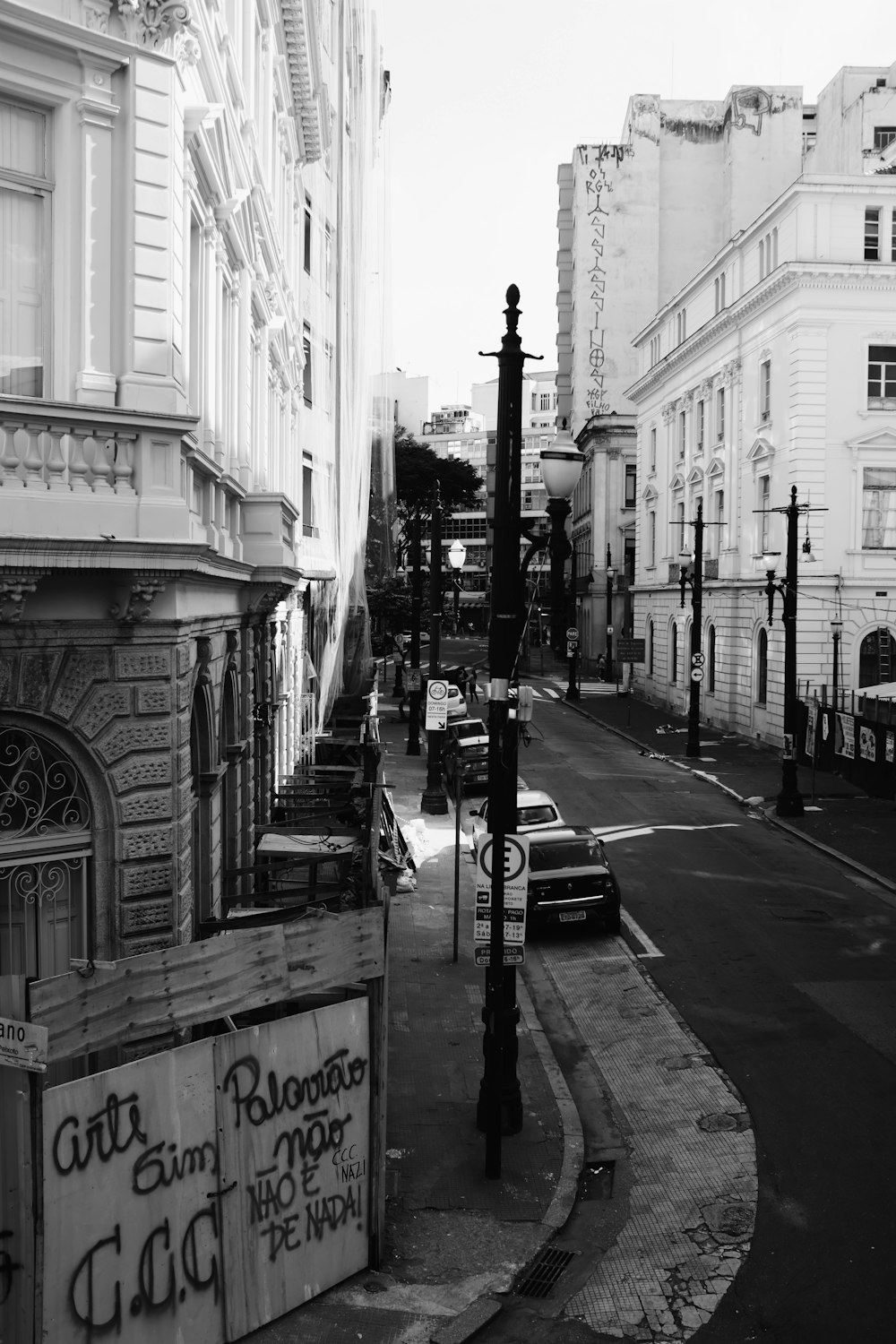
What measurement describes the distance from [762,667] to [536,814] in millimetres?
21151

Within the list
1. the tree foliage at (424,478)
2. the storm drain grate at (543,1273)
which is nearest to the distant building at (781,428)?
the tree foliage at (424,478)

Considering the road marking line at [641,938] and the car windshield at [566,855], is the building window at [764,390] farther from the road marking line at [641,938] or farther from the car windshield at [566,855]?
the road marking line at [641,938]

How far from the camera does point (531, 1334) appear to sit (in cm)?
815

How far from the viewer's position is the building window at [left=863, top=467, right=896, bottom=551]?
37.6 meters

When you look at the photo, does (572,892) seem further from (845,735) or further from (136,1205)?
(845,735)

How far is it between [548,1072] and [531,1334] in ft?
15.2

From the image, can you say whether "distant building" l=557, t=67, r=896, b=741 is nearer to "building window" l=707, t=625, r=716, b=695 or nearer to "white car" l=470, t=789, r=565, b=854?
"building window" l=707, t=625, r=716, b=695

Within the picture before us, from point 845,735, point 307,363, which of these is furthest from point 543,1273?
point 845,735

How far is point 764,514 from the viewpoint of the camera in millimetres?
40688

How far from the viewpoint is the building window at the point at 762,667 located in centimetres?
4106

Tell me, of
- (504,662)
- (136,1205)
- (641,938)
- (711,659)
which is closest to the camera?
(136,1205)

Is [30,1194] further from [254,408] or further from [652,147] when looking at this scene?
[652,147]

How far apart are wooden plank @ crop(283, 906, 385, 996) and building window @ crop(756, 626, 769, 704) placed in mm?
33997

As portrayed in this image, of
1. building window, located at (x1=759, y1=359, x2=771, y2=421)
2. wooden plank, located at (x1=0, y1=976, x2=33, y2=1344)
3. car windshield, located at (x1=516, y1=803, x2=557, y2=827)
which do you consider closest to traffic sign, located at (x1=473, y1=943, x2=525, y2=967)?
wooden plank, located at (x1=0, y1=976, x2=33, y2=1344)
